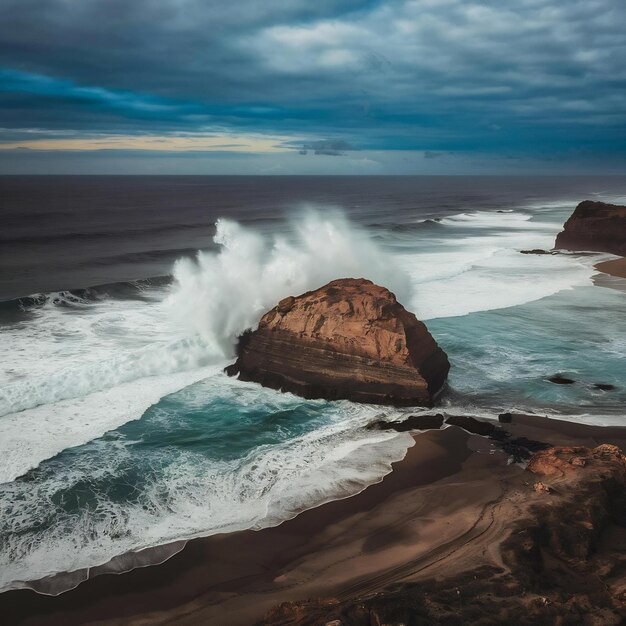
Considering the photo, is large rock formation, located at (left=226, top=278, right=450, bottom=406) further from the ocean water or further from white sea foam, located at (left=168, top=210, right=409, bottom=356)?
white sea foam, located at (left=168, top=210, right=409, bottom=356)

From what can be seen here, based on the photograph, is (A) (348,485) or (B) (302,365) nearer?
(A) (348,485)

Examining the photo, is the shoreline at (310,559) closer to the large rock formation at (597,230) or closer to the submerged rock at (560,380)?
the submerged rock at (560,380)

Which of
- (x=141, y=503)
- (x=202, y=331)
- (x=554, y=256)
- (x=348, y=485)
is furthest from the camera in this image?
(x=554, y=256)

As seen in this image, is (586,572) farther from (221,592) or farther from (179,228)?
(179,228)

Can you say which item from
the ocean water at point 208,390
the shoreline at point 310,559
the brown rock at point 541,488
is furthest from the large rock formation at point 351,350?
the brown rock at point 541,488

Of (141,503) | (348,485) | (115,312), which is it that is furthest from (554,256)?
(141,503)

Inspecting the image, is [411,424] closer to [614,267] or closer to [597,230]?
[614,267]
